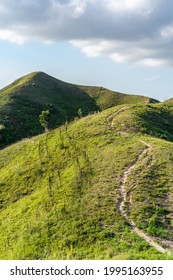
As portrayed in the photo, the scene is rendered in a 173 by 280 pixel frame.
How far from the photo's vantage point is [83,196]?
2939 cm

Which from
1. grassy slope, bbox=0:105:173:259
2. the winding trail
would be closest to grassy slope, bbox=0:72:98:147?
grassy slope, bbox=0:105:173:259

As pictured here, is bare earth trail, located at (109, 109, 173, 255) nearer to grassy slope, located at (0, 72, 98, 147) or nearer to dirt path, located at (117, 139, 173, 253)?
dirt path, located at (117, 139, 173, 253)

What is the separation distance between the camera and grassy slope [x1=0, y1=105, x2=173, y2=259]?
23.3 m

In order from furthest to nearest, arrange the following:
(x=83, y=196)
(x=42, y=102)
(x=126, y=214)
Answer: (x=42, y=102) < (x=83, y=196) < (x=126, y=214)

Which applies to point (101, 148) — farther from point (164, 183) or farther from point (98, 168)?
point (164, 183)

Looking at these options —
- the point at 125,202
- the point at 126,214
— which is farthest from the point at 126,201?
the point at 126,214

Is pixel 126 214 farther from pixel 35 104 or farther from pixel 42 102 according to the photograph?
pixel 42 102

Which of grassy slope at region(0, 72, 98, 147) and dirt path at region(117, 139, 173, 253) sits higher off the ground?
grassy slope at region(0, 72, 98, 147)

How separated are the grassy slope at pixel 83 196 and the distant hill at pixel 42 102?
25.8 metres

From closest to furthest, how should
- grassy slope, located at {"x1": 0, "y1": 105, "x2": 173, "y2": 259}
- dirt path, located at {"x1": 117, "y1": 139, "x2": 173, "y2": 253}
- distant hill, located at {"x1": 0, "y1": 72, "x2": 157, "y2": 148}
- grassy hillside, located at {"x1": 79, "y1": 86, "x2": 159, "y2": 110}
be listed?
dirt path, located at {"x1": 117, "y1": 139, "x2": 173, "y2": 253}, grassy slope, located at {"x1": 0, "y1": 105, "x2": 173, "y2": 259}, distant hill, located at {"x1": 0, "y1": 72, "x2": 157, "y2": 148}, grassy hillside, located at {"x1": 79, "y1": 86, "x2": 159, "y2": 110}

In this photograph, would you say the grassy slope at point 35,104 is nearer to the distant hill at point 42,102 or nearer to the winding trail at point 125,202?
the distant hill at point 42,102

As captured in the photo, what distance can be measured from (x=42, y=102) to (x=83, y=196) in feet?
233

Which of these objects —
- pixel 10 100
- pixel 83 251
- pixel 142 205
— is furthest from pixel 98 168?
pixel 10 100
